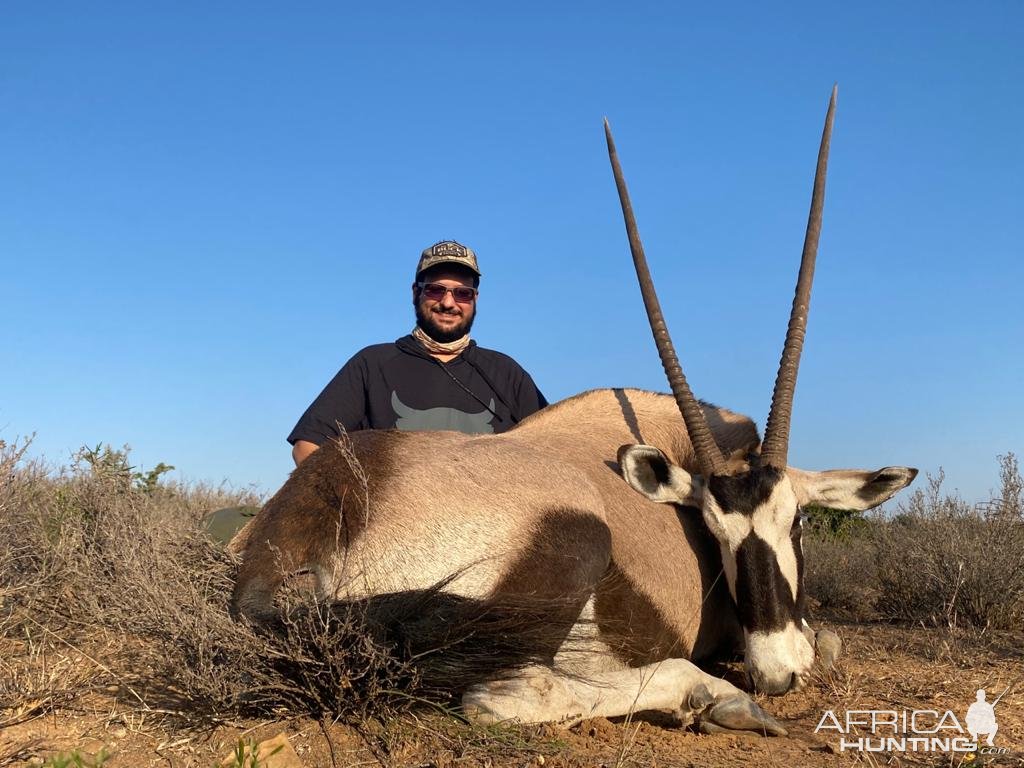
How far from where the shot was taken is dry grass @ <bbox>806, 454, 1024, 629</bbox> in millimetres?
5590

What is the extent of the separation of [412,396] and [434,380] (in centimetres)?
24

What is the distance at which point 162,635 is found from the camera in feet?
10.2

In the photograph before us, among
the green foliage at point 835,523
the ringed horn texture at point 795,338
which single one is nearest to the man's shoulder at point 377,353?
the ringed horn texture at point 795,338

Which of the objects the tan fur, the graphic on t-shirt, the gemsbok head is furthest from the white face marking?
the graphic on t-shirt

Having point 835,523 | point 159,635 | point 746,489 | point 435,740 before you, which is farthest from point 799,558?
point 835,523

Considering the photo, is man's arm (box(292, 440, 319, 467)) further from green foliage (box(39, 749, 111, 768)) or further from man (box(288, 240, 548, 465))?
green foliage (box(39, 749, 111, 768))

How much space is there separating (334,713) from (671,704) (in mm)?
1258

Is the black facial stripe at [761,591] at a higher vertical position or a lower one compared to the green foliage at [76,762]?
higher

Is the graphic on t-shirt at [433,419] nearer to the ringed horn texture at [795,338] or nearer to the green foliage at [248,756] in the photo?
the ringed horn texture at [795,338]

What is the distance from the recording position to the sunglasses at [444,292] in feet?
21.2

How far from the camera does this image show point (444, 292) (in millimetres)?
6449

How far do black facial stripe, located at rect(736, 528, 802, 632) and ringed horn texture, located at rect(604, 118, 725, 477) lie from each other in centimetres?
45

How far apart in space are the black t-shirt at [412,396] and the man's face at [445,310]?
0.17m

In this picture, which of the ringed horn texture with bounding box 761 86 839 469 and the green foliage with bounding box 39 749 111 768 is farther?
the ringed horn texture with bounding box 761 86 839 469
